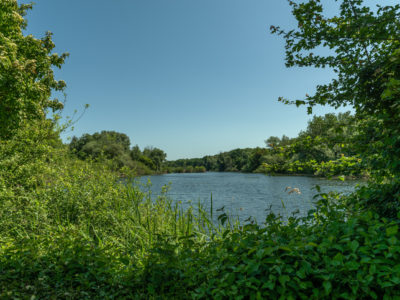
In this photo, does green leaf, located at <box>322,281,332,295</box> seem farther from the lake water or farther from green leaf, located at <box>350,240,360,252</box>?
the lake water

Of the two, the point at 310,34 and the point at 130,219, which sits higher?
the point at 310,34

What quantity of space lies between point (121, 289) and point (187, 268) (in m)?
0.77

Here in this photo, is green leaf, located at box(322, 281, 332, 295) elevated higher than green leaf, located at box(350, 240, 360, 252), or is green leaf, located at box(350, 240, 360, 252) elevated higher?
green leaf, located at box(350, 240, 360, 252)

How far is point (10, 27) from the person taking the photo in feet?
16.8

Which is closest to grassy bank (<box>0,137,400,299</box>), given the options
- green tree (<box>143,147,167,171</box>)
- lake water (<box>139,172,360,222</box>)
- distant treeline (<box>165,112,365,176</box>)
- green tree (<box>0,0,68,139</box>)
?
distant treeline (<box>165,112,365,176</box>)

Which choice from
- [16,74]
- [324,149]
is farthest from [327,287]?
[16,74]

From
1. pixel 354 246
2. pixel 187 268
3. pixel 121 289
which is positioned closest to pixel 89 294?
pixel 121 289

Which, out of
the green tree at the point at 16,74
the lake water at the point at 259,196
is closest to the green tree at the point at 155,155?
the lake water at the point at 259,196

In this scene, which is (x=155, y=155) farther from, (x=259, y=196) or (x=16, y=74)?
(x=16, y=74)

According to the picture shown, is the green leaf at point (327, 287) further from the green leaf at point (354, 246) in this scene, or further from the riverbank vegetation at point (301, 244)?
the green leaf at point (354, 246)

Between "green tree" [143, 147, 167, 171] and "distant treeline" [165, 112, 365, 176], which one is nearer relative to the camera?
"distant treeline" [165, 112, 365, 176]

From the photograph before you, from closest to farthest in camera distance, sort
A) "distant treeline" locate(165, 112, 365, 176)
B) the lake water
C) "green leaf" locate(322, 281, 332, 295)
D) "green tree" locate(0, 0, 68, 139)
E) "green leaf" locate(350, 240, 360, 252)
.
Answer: "green leaf" locate(322, 281, 332, 295) → "green leaf" locate(350, 240, 360, 252) → "distant treeline" locate(165, 112, 365, 176) → "green tree" locate(0, 0, 68, 139) → the lake water

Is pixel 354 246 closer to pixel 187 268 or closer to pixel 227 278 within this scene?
pixel 227 278

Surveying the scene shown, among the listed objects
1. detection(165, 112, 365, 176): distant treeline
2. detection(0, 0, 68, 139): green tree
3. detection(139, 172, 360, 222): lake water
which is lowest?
detection(139, 172, 360, 222): lake water
